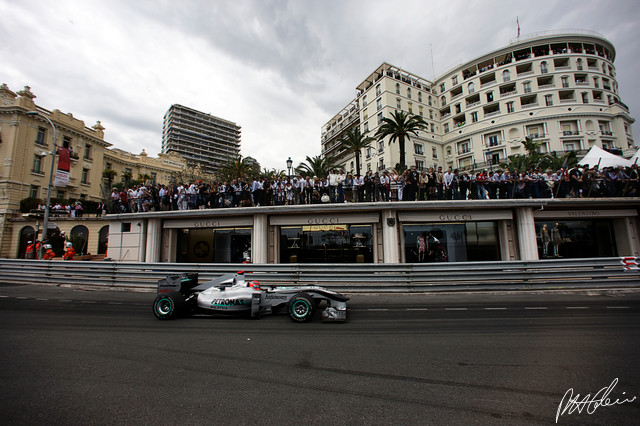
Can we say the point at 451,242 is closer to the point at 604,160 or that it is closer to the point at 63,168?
the point at 604,160

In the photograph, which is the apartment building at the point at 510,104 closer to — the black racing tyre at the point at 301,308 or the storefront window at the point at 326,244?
the storefront window at the point at 326,244

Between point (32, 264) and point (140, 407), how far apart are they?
13.9 m

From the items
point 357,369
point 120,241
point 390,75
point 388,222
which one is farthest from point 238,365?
point 390,75

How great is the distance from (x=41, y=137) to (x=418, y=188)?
48.7 meters

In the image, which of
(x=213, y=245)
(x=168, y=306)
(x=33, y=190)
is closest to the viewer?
(x=168, y=306)

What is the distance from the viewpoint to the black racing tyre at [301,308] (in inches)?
248

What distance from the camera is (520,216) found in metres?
13.0

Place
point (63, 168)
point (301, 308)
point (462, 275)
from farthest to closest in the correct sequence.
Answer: point (63, 168) → point (462, 275) → point (301, 308)

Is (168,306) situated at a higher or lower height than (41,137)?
lower

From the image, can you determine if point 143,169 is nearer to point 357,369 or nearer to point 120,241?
point 120,241

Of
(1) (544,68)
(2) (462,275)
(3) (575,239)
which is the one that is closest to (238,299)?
(2) (462,275)

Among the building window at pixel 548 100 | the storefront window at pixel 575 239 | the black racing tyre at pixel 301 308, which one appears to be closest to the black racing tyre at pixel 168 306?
the black racing tyre at pixel 301 308

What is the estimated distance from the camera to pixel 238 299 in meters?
6.74

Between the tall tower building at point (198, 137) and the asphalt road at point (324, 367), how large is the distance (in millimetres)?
107626
